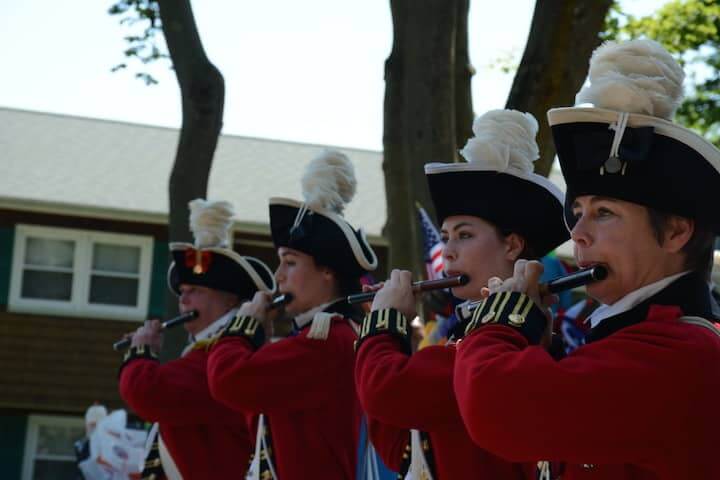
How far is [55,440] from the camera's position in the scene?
19.1 meters

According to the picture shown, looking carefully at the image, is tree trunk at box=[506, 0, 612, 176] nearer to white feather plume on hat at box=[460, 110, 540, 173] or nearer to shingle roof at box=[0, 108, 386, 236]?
white feather plume on hat at box=[460, 110, 540, 173]

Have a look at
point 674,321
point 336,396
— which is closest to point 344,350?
point 336,396

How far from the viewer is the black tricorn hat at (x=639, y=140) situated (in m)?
3.00

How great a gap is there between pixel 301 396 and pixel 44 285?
15.3m

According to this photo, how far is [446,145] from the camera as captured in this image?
22.8ft

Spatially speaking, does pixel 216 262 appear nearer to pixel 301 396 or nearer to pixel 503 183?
pixel 301 396

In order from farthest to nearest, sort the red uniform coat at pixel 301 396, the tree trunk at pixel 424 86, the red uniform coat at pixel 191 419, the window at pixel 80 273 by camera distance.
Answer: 1. the window at pixel 80 273
2. the tree trunk at pixel 424 86
3. the red uniform coat at pixel 191 419
4. the red uniform coat at pixel 301 396

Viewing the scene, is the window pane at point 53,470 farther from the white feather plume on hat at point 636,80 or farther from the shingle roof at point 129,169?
the white feather plume on hat at point 636,80

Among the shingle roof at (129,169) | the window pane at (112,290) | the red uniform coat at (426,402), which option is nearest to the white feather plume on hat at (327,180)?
the red uniform coat at (426,402)

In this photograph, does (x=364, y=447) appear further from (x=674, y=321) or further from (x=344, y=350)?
(x=674, y=321)

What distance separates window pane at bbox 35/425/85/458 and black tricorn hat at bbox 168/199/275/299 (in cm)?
1313

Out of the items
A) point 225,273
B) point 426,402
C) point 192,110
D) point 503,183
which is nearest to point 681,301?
point 426,402

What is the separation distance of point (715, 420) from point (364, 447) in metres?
2.44

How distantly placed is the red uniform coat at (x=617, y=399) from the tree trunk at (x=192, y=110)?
6.18 metres
